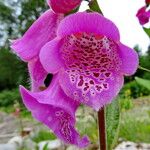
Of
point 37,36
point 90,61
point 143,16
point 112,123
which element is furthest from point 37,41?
point 143,16

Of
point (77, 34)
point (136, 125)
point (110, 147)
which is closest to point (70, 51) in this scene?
point (77, 34)

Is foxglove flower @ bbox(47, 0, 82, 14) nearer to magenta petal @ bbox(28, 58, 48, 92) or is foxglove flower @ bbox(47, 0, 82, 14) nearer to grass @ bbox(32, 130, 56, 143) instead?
magenta petal @ bbox(28, 58, 48, 92)

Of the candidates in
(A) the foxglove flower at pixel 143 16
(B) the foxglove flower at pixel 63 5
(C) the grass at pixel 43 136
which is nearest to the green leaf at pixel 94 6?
(B) the foxglove flower at pixel 63 5

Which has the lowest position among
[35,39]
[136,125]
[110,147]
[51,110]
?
[136,125]

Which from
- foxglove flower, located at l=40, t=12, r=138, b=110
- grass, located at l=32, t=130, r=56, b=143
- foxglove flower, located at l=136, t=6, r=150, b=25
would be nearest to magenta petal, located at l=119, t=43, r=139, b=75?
foxglove flower, located at l=40, t=12, r=138, b=110

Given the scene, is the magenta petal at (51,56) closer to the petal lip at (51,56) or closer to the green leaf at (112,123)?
the petal lip at (51,56)

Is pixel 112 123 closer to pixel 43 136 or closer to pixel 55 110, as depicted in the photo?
pixel 55 110

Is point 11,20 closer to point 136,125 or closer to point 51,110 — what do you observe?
point 136,125
